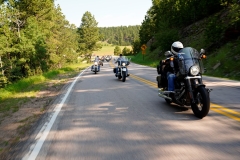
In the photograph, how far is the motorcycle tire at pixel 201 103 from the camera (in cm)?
505

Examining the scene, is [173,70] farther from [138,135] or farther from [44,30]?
[44,30]

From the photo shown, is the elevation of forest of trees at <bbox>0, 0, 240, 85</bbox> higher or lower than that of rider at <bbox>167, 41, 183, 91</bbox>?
higher

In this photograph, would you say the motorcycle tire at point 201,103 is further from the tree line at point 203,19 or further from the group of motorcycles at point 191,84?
the tree line at point 203,19

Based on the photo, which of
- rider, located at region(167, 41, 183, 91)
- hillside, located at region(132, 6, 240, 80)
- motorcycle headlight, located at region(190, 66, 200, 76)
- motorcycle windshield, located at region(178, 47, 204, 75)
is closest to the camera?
motorcycle headlight, located at region(190, 66, 200, 76)

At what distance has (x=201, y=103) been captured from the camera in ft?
17.3

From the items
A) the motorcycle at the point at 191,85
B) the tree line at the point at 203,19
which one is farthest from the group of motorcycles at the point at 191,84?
the tree line at the point at 203,19

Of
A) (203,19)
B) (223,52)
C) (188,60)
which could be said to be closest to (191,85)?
(188,60)

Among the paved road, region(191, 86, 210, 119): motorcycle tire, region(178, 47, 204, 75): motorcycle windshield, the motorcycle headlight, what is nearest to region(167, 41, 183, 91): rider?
region(178, 47, 204, 75): motorcycle windshield

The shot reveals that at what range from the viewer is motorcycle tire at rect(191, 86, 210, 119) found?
16.6ft

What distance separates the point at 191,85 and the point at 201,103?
0.53 m

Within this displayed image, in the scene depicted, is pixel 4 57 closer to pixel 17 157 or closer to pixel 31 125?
pixel 31 125

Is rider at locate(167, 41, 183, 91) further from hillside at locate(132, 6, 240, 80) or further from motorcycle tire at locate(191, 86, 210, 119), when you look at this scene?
hillside at locate(132, 6, 240, 80)

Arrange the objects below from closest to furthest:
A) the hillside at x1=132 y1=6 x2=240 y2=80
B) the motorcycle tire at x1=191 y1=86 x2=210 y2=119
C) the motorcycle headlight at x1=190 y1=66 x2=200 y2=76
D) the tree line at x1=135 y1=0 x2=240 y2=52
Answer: the motorcycle tire at x1=191 y1=86 x2=210 y2=119 < the motorcycle headlight at x1=190 y1=66 x2=200 y2=76 < the hillside at x1=132 y1=6 x2=240 y2=80 < the tree line at x1=135 y1=0 x2=240 y2=52

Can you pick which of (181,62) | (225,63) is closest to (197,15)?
(225,63)
